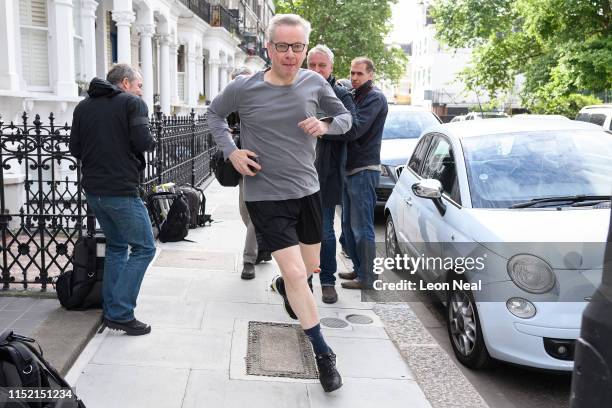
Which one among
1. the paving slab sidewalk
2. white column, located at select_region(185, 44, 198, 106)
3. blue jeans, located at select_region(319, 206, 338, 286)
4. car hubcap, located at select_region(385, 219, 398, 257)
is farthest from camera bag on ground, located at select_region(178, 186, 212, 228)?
white column, located at select_region(185, 44, 198, 106)

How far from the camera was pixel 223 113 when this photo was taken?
149 inches

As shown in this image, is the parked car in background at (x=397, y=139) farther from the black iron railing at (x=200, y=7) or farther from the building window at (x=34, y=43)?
the black iron railing at (x=200, y=7)

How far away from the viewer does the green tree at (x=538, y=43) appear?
59.8ft

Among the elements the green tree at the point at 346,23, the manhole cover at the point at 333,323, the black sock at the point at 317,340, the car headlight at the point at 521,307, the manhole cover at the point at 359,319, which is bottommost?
the manhole cover at the point at 359,319

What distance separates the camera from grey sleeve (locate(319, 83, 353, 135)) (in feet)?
12.6

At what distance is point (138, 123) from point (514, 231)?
8.16 ft

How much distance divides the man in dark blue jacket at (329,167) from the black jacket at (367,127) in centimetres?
17

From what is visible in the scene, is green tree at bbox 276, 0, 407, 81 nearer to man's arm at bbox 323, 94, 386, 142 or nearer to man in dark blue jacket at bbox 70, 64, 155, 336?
man's arm at bbox 323, 94, 386, 142

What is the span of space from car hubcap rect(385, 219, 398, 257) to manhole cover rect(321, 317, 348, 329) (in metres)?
1.99

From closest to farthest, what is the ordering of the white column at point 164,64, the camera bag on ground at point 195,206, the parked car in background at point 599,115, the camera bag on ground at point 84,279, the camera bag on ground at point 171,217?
the camera bag on ground at point 84,279 < the camera bag on ground at point 171,217 < the camera bag on ground at point 195,206 < the parked car in background at point 599,115 < the white column at point 164,64

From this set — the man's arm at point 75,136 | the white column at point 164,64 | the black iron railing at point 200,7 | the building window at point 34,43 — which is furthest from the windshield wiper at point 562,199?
the black iron railing at point 200,7

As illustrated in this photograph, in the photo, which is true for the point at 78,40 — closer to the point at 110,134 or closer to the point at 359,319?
the point at 110,134

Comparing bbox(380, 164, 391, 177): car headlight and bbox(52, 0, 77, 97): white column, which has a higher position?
bbox(52, 0, 77, 97): white column

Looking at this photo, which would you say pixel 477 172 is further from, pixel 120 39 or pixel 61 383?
pixel 120 39
